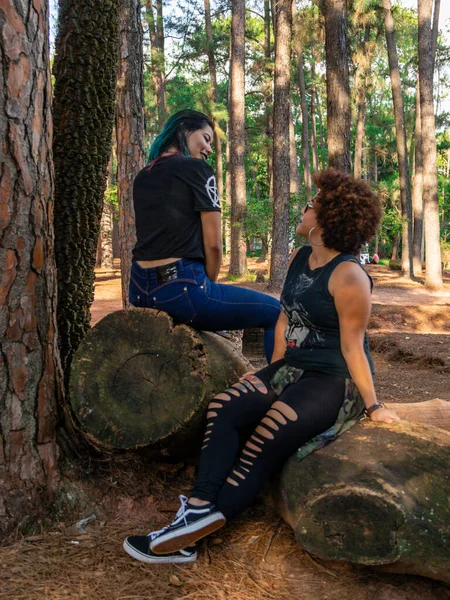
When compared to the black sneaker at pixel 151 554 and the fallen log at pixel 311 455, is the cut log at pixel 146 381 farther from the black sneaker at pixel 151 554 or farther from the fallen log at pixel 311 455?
the black sneaker at pixel 151 554

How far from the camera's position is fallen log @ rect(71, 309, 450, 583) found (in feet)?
7.83

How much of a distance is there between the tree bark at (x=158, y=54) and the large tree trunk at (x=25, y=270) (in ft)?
74.4

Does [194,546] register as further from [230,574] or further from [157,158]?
[157,158]

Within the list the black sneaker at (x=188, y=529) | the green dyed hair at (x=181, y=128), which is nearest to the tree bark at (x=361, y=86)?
the green dyed hair at (x=181, y=128)

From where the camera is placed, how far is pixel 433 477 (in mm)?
2514

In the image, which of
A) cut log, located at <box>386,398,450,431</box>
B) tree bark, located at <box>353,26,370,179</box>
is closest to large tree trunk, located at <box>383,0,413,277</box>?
tree bark, located at <box>353,26,370,179</box>

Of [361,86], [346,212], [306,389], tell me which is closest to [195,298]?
[306,389]

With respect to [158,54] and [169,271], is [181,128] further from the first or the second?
[158,54]

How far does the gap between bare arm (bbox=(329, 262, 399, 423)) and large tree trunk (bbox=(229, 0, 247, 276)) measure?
54.2ft

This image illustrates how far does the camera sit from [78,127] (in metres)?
3.61

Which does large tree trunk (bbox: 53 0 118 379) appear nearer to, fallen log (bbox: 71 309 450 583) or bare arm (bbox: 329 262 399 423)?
fallen log (bbox: 71 309 450 583)

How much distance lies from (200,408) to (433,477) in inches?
44.5

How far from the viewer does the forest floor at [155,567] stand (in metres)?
2.50

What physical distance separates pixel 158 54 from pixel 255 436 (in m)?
25.0
